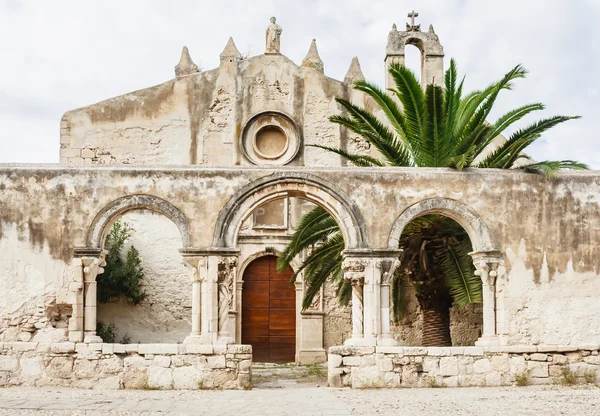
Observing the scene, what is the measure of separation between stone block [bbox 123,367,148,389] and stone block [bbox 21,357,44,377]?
4.32 feet

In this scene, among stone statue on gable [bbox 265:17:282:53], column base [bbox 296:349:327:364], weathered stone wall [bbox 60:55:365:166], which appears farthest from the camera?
stone statue on gable [bbox 265:17:282:53]

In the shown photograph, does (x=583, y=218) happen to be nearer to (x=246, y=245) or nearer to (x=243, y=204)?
(x=243, y=204)

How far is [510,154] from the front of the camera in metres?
13.0

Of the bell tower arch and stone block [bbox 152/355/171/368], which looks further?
the bell tower arch

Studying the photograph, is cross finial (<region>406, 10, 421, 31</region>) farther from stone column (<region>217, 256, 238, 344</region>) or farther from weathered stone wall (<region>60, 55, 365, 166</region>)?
stone column (<region>217, 256, 238, 344</region>)

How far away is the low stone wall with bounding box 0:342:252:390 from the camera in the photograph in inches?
461

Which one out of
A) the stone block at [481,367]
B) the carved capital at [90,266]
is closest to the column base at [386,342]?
the stone block at [481,367]

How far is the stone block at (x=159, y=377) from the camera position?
38.4ft

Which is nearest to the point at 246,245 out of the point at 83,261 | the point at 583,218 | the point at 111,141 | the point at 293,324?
the point at 293,324

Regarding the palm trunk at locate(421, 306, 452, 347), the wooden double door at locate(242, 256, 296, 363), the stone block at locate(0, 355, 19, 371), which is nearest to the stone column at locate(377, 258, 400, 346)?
the palm trunk at locate(421, 306, 452, 347)

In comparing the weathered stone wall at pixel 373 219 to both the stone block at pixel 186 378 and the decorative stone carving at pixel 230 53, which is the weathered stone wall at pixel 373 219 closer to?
the stone block at pixel 186 378

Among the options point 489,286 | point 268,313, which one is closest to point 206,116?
point 268,313

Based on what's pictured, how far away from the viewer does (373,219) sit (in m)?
12.3

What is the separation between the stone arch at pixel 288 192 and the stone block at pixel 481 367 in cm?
249
